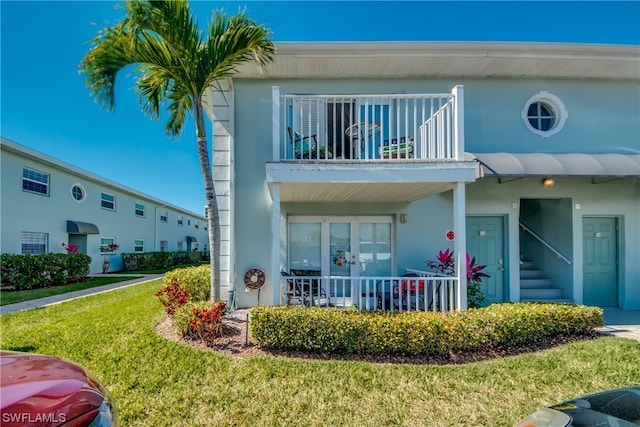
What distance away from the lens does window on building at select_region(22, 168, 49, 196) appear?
12836 millimetres

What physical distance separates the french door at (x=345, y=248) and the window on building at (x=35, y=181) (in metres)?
12.9

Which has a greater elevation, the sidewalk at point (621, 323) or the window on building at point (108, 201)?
the window on building at point (108, 201)

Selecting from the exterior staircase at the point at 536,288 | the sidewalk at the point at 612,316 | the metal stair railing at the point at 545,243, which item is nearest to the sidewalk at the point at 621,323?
the sidewalk at the point at 612,316

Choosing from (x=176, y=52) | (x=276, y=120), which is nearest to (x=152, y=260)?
(x=176, y=52)

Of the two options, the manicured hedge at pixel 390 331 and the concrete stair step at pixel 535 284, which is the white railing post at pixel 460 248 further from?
the concrete stair step at pixel 535 284

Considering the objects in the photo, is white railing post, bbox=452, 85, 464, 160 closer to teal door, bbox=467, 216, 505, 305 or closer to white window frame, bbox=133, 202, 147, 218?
teal door, bbox=467, 216, 505, 305

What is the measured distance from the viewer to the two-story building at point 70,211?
39.8 ft

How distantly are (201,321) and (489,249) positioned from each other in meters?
7.00

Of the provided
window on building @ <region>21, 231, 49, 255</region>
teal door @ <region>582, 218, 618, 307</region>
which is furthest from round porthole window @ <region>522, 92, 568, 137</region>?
window on building @ <region>21, 231, 49, 255</region>

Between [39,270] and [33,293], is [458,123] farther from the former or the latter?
[39,270]

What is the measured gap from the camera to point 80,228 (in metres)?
15.6

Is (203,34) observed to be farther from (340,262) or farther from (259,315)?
(340,262)

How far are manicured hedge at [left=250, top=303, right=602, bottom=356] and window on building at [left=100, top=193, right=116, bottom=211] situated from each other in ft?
59.5

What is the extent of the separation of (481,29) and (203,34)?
740 cm
